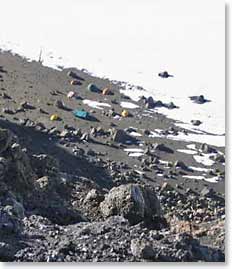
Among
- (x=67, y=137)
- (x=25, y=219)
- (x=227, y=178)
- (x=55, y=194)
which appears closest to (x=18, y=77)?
(x=67, y=137)

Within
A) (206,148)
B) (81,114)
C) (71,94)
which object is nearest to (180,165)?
(206,148)

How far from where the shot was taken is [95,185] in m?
6.66

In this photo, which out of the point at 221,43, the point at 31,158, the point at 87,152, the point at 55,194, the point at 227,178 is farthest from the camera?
the point at 87,152

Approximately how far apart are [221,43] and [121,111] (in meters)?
2.04

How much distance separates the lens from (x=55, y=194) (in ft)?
19.2

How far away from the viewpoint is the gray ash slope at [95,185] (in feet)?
15.0

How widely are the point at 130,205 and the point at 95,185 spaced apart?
4.53ft

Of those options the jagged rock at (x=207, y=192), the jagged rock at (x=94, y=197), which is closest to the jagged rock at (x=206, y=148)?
the jagged rock at (x=207, y=192)

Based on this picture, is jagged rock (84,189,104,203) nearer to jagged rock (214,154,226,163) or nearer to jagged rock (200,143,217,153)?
jagged rock (200,143,217,153)

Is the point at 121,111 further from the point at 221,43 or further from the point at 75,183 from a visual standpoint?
the point at 221,43

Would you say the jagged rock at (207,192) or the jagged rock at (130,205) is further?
the jagged rock at (207,192)

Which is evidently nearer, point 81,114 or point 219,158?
point 219,158

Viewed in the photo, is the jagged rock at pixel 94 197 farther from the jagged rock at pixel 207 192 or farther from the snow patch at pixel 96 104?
the snow patch at pixel 96 104

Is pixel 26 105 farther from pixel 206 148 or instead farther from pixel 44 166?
pixel 206 148
